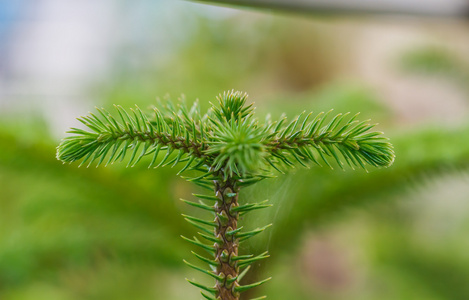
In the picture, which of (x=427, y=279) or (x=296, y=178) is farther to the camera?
(x=427, y=279)

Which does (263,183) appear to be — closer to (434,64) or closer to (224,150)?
(224,150)

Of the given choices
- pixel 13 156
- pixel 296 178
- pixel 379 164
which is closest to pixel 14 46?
pixel 13 156

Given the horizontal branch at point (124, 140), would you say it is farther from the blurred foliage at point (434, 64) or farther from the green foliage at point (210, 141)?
the blurred foliage at point (434, 64)

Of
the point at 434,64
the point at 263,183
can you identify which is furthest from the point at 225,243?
the point at 434,64

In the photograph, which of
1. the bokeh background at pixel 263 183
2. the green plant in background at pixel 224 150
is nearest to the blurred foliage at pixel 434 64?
the bokeh background at pixel 263 183

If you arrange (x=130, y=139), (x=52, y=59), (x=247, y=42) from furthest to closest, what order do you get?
(x=52, y=59) → (x=247, y=42) → (x=130, y=139)

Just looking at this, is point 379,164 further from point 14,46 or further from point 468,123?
point 14,46

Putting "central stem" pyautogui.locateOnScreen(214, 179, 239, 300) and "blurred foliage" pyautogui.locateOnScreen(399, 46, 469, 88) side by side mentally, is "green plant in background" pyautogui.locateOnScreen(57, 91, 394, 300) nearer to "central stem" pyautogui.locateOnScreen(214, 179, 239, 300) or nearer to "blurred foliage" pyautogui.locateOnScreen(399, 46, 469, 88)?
"central stem" pyautogui.locateOnScreen(214, 179, 239, 300)
